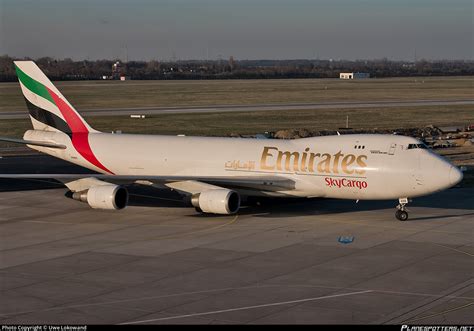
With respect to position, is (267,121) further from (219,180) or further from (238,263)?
(238,263)

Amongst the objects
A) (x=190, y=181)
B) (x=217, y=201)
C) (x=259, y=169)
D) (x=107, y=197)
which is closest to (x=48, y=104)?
(x=107, y=197)

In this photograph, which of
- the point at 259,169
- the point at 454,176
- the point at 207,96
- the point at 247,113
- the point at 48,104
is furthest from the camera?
the point at 207,96

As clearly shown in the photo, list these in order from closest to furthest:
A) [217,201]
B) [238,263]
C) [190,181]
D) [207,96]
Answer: [238,263] → [217,201] → [190,181] → [207,96]

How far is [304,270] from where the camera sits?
2772 cm

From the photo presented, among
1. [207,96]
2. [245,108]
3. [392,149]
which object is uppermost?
[207,96]

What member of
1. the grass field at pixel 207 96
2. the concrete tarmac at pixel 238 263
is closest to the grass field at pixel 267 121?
the grass field at pixel 207 96

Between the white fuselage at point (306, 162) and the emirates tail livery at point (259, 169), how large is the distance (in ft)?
0.15

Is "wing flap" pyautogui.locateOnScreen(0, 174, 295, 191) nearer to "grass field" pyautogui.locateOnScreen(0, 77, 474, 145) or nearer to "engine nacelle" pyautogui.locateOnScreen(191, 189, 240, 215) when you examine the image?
"engine nacelle" pyautogui.locateOnScreen(191, 189, 240, 215)

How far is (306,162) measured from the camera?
38.1m

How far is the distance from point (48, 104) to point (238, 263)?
20661 mm

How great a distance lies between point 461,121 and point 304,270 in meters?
70.8

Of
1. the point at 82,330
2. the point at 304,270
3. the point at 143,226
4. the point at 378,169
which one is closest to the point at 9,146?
the point at 143,226

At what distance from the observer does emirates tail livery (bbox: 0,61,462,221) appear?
36250 millimetres

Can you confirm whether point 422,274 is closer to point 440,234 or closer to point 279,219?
point 440,234
